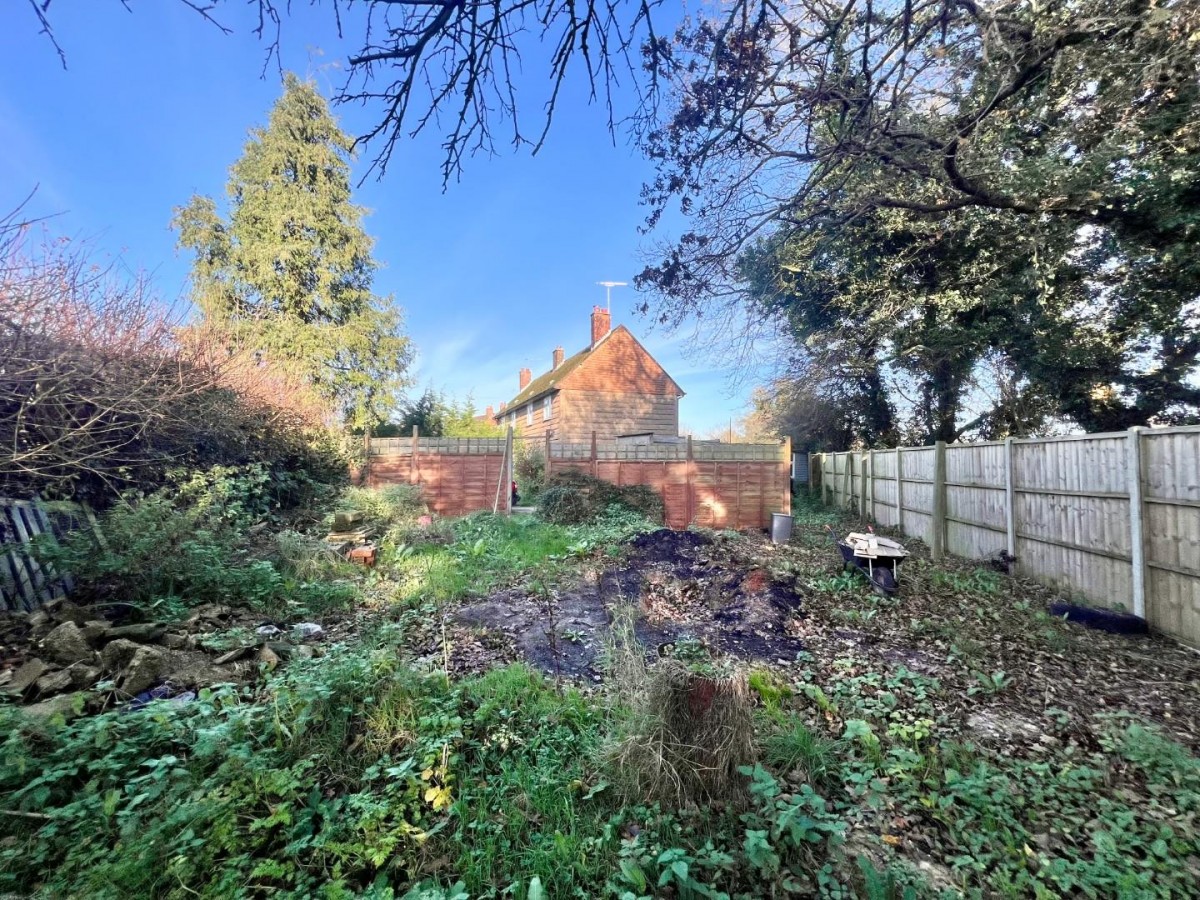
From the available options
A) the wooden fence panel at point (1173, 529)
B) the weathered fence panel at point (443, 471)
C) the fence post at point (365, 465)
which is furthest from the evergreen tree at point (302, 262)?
the wooden fence panel at point (1173, 529)

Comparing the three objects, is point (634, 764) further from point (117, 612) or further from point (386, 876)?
point (117, 612)

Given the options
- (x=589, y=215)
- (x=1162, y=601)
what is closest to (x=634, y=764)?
(x=1162, y=601)

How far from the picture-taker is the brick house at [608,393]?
17672 millimetres

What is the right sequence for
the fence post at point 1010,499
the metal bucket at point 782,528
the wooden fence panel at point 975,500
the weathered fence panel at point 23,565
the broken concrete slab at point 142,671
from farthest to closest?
the metal bucket at point 782,528, the wooden fence panel at point 975,500, the fence post at point 1010,499, the weathered fence panel at point 23,565, the broken concrete slab at point 142,671

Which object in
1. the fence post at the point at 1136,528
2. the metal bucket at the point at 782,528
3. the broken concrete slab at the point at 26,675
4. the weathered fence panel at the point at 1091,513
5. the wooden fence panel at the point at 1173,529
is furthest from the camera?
the metal bucket at the point at 782,528

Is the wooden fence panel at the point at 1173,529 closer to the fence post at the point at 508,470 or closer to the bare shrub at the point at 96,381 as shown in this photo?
the bare shrub at the point at 96,381

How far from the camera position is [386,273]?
47.2 feet

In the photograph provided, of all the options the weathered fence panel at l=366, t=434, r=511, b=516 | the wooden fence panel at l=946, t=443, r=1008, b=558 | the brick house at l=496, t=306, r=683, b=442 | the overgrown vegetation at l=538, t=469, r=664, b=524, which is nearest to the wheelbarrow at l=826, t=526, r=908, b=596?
the wooden fence panel at l=946, t=443, r=1008, b=558

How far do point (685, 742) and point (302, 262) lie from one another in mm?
14979

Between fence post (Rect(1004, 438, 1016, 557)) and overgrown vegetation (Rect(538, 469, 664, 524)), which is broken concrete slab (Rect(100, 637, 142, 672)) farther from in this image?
fence post (Rect(1004, 438, 1016, 557))

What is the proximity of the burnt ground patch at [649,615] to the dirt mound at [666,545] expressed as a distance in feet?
0.87

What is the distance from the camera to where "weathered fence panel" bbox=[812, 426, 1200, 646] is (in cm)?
396

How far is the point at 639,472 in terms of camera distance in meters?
11.2

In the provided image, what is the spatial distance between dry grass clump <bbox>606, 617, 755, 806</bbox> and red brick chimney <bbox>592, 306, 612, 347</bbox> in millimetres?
18178
